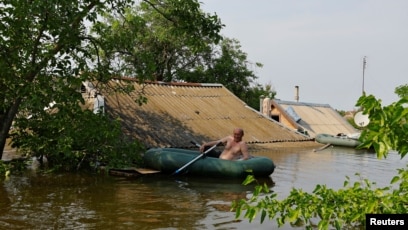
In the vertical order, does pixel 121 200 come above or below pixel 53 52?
below

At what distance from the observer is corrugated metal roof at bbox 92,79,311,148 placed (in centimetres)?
1745

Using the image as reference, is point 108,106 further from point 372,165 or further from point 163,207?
point 372,165

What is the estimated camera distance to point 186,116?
2025 cm

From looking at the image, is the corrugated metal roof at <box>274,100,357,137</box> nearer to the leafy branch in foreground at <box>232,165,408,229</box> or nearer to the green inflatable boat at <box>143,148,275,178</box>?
the green inflatable boat at <box>143,148,275,178</box>

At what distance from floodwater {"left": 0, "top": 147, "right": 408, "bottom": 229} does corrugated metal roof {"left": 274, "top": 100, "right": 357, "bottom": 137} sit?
557 inches

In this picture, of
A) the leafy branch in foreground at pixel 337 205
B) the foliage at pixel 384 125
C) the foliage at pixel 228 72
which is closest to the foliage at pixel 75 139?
the leafy branch in foreground at pixel 337 205

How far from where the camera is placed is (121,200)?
9.65 meters

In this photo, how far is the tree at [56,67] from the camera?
10.5 meters

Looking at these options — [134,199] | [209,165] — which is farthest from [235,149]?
[134,199]

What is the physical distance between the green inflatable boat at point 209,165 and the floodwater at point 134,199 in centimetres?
23

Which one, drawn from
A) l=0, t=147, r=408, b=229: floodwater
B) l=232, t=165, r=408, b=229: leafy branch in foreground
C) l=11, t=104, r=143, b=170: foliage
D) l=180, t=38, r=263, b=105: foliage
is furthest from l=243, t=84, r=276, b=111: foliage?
l=232, t=165, r=408, b=229: leafy branch in foreground

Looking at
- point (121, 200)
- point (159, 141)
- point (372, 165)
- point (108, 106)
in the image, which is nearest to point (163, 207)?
point (121, 200)

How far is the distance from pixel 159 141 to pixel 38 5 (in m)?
8.59

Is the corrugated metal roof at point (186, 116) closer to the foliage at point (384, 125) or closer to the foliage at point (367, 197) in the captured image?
the foliage at point (367, 197)
